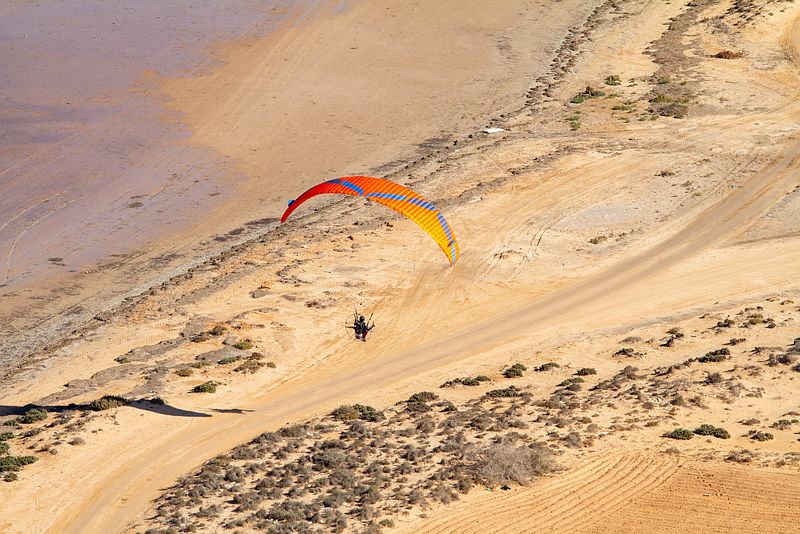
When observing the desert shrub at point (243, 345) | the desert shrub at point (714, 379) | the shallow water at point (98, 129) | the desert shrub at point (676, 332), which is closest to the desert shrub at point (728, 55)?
the shallow water at point (98, 129)

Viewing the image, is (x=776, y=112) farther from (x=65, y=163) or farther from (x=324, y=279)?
(x=65, y=163)

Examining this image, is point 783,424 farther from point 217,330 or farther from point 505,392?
point 217,330

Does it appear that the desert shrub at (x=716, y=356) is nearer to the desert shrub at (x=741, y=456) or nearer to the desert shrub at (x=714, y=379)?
the desert shrub at (x=714, y=379)

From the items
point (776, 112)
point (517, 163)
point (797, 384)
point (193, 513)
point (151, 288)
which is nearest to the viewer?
point (193, 513)

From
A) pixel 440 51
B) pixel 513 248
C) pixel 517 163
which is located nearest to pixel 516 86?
pixel 440 51

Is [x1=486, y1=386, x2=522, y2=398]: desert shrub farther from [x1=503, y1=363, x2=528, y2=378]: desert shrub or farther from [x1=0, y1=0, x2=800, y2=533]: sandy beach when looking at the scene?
[x1=503, y1=363, x2=528, y2=378]: desert shrub

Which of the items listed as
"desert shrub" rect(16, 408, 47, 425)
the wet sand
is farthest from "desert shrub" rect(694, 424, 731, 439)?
the wet sand

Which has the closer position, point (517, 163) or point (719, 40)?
point (517, 163)
